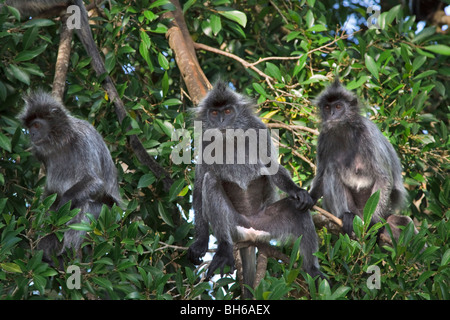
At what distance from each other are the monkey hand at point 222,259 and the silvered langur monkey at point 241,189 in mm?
33

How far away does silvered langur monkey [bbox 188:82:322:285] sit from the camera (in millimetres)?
4691

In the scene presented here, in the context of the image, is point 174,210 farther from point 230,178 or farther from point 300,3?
point 300,3

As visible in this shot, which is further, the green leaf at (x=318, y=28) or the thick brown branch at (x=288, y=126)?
the green leaf at (x=318, y=28)

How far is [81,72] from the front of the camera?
545cm

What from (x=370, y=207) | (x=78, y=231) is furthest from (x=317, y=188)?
(x=78, y=231)

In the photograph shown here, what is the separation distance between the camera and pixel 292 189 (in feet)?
15.6

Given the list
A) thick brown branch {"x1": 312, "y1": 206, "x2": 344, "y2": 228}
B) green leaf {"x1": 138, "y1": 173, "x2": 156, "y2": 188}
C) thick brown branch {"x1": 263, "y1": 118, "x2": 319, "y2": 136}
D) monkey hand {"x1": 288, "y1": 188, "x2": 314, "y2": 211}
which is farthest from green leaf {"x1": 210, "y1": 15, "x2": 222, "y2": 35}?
thick brown branch {"x1": 312, "y1": 206, "x2": 344, "y2": 228}

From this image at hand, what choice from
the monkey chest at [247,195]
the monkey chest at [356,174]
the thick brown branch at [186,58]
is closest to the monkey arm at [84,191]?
the monkey chest at [247,195]

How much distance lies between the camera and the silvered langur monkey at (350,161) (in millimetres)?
5559

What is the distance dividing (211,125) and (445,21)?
425cm

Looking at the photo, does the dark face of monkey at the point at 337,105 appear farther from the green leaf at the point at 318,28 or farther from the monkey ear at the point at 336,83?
the green leaf at the point at 318,28

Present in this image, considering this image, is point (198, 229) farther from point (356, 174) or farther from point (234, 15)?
point (234, 15)

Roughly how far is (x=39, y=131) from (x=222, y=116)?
1.62 meters
